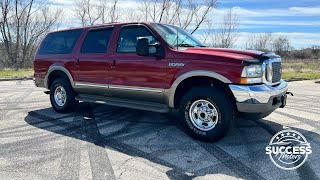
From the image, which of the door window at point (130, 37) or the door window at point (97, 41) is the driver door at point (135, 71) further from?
the door window at point (97, 41)

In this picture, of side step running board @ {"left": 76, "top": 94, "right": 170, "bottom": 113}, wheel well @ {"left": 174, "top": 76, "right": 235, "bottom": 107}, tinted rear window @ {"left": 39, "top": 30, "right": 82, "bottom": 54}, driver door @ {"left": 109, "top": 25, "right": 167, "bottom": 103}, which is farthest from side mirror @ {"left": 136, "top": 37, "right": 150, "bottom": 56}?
tinted rear window @ {"left": 39, "top": 30, "right": 82, "bottom": 54}

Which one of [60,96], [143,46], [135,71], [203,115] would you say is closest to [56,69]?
[60,96]

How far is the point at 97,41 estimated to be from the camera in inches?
249

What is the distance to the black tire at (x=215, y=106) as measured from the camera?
15.4ft

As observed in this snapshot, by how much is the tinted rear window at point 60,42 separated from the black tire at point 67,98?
696 mm

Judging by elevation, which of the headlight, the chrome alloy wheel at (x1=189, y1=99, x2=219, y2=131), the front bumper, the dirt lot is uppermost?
the headlight

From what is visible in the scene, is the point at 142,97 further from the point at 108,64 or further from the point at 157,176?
the point at 157,176

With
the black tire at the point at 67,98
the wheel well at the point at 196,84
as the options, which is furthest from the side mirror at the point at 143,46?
the black tire at the point at 67,98

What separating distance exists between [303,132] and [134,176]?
3.37m

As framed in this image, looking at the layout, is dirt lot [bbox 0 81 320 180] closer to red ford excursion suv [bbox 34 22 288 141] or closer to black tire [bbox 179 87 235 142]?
black tire [bbox 179 87 235 142]

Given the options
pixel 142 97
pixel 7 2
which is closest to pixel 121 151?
pixel 142 97

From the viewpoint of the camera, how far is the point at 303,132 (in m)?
5.45

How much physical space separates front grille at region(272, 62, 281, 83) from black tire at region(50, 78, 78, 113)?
4.26m

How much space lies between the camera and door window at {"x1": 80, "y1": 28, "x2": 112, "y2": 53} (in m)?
6.10
